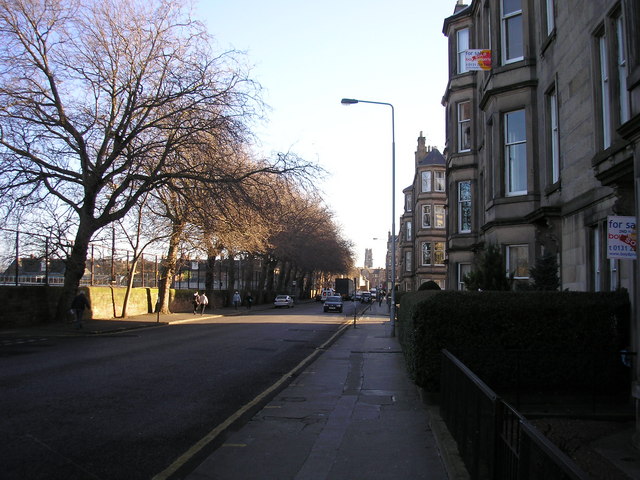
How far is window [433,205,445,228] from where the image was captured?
50969 millimetres

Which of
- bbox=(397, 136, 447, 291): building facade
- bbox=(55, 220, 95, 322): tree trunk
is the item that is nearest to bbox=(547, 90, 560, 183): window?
bbox=(55, 220, 95, 322): tree trunk

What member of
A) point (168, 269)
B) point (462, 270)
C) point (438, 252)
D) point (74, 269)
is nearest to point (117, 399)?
point (74, 269)

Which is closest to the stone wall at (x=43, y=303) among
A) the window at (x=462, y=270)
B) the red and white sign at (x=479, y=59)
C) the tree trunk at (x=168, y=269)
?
the tree trunk at (x=168, y=269)

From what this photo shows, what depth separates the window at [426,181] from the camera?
Result: 5131cm

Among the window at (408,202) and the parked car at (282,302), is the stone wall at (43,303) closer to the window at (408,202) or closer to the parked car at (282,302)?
the parked car at (282,302)

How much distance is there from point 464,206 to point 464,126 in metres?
3.53

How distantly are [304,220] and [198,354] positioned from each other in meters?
37.3

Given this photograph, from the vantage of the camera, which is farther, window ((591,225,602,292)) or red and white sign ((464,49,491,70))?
red and white sign ((464,49,491,70))

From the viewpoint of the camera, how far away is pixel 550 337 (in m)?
8.55

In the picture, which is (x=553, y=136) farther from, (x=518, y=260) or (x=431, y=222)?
(x=431, y=222)

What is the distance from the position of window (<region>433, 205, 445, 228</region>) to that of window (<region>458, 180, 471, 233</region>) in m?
26.9

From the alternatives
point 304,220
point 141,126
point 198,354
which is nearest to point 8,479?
point 198,354

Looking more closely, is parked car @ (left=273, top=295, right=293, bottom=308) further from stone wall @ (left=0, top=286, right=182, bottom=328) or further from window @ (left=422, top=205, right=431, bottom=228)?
stone wall @ (left=0, top=286, right=182, bottom=328)

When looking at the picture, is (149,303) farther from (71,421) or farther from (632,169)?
(632,169)
